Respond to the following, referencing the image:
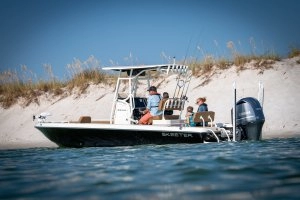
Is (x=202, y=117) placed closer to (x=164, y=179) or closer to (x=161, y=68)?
(x=161, y=68)

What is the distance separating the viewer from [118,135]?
1178cm

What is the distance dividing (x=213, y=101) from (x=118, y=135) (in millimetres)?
8177

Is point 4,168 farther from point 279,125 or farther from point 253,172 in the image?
point 279,125

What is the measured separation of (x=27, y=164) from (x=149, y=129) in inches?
166

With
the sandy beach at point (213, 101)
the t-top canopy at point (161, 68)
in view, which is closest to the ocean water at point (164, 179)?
the t-top canopy at point (161, 68)

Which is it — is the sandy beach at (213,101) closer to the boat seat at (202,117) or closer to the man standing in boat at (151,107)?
the boat seat at (202,117)

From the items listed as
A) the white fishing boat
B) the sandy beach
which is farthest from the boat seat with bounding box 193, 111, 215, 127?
the sandy beach

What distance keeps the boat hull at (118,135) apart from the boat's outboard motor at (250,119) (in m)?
0.85

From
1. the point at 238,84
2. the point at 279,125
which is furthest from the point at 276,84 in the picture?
the point at 279,125

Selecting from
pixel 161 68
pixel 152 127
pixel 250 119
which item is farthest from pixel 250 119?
pixel 161 68

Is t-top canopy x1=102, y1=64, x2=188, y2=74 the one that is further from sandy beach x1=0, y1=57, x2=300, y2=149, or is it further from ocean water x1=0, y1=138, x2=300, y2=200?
ocean water x1=0, y1=138, x2=300, y2=200

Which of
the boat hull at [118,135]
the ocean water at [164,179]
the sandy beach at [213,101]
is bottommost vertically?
the ocean water at [164,179]

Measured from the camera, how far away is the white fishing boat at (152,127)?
11.0 meters

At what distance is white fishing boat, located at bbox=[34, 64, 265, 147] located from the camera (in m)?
11.0
